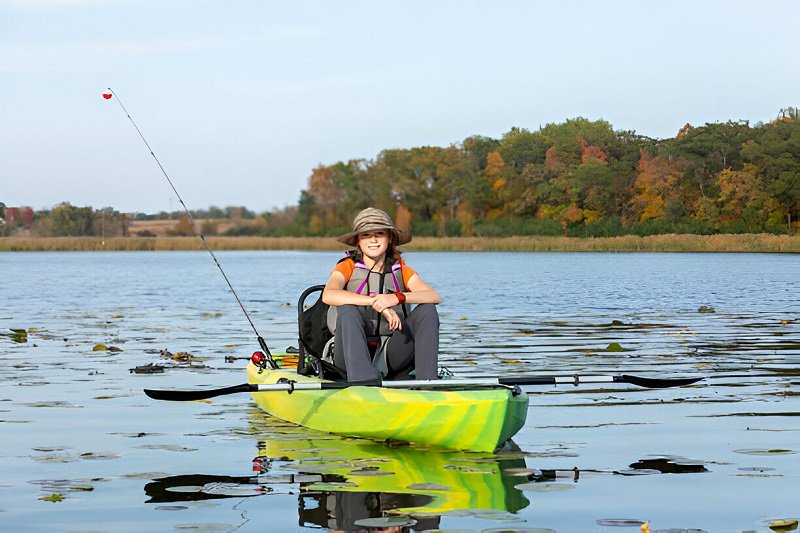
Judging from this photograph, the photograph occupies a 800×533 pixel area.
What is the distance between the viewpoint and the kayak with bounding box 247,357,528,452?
8.24m

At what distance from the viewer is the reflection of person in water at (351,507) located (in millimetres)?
6418

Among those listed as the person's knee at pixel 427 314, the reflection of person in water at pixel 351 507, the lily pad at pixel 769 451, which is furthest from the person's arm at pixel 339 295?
the lily pad at pixel 769 451

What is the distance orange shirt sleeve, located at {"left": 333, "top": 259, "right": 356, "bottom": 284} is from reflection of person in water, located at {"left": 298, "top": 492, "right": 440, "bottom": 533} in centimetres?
246

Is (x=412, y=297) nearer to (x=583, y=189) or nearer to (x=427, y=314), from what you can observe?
(x=427, y=314)

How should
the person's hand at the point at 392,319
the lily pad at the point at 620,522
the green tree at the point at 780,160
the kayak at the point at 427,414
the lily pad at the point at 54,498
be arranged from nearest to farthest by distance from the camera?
the lily pad at the point at 620,522, the lily pad at the point at 54,498, the kayak at the point at 427,414, the person's hand at the point at 392,319, the green tree at the point at 780,160

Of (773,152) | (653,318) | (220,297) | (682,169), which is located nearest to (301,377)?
(653,318)

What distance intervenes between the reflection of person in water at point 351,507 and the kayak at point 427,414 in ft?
3.94

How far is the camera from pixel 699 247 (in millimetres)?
74438

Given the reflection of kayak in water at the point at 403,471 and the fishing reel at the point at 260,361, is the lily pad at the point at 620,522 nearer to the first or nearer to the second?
the reflection of kayak in water at the point at 403,471

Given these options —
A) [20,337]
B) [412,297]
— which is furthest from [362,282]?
[20,337]

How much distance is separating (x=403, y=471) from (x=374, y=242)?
1.97 metres

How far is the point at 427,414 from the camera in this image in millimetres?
8477

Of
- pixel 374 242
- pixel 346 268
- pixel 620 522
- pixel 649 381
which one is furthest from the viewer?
pixel 649 381

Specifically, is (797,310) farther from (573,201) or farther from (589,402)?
(573,201)
